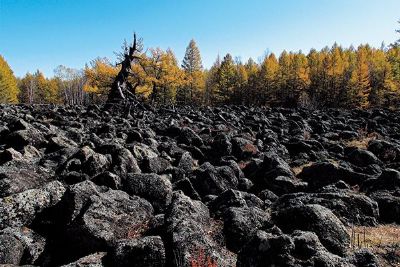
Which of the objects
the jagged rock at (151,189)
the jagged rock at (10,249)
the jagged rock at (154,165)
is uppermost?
the jagged rock at (154,165)

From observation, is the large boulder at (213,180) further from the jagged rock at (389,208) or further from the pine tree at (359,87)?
the pine tree at (359,87)

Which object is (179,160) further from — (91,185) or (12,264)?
(12,264)

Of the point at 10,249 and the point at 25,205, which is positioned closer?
the point at 10,249

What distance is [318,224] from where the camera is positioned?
7.39 m

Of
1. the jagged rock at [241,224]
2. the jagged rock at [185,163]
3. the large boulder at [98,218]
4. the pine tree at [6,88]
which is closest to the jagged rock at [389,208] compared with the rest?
the jagged rock at [241,224]

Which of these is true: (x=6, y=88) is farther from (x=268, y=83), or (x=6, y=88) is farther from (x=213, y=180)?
(x=213, y=180)

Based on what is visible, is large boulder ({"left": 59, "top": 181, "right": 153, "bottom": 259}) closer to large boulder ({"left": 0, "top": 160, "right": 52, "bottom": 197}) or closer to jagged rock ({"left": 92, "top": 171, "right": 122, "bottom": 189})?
jagged rock ({"left": 92, "top": 171, "right": 122, "bottom": 189})

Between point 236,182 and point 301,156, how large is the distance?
691 centimetres

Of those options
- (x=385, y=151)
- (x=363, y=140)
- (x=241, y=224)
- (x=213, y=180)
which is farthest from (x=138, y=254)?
(x=363, y=140)

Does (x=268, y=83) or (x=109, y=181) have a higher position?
(x=268, y=83)

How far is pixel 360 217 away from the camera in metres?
9.28

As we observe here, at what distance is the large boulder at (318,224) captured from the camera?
7.11 metres

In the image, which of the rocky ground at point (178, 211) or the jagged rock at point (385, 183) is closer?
the rocky ground at point (178, 211)

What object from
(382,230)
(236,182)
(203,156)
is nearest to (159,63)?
(203,156)
